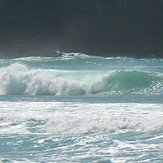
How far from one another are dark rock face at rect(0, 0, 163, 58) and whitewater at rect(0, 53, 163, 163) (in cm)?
4088

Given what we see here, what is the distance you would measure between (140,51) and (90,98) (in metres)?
49.5

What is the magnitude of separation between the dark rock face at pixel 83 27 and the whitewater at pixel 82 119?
134ft

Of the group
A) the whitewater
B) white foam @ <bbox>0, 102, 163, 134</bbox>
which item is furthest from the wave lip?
white foam @ <bbox>0, 102, 163, 134</bbox>

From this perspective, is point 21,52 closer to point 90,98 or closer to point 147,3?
point 147,3

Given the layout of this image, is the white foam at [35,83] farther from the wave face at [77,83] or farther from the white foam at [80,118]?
the white foam at [80,118]

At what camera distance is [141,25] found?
8219 cm

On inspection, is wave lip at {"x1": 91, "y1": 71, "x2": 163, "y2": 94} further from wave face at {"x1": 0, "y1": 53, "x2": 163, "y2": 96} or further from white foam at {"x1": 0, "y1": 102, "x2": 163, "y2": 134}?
white foam at {"x1": 0, "y1": 102, "x2": 163, "y2": 134}

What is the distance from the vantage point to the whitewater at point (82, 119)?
52.5ft

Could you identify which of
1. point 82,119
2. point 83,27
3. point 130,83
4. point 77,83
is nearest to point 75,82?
point 77,83

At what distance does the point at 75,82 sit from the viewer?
32.8 metres

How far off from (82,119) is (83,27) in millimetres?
61121

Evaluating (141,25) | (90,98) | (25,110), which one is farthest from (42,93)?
(141,25)

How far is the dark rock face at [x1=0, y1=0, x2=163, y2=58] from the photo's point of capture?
248ft

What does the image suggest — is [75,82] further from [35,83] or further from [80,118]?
[80,118]
